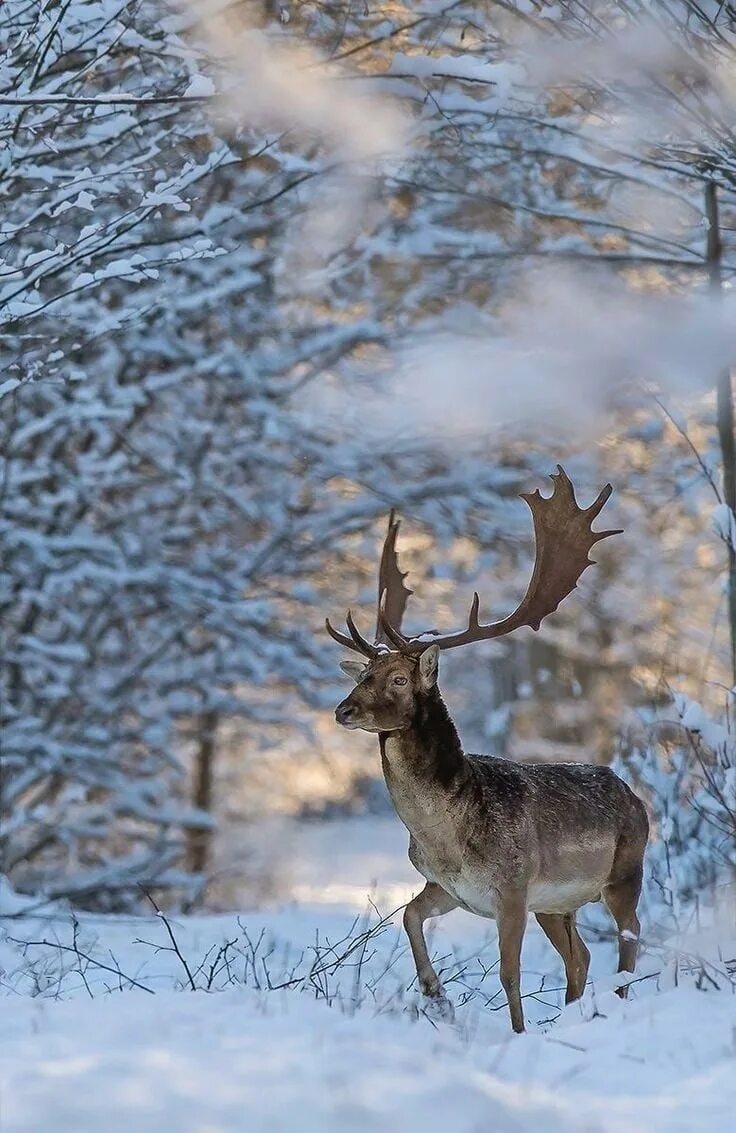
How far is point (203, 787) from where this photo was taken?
1476 cm

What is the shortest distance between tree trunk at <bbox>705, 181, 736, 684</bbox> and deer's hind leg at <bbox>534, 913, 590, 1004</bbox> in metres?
2.30

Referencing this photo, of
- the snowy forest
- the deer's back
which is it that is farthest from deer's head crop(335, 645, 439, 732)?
the snowy forest

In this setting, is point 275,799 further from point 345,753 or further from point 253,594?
point 253,594

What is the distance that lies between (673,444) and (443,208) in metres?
3.39

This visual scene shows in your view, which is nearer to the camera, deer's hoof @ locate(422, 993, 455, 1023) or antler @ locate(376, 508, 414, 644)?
deer's hoof @ locate(422, 993, 455, 1023)

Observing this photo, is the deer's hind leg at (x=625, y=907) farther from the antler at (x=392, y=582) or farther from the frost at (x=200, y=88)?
the frost at (x=200, y=88)

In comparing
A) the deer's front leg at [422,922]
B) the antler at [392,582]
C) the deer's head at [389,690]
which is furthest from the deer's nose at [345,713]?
the antler at [392,582]

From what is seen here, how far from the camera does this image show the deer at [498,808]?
5.09 metres

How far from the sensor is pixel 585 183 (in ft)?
39.6

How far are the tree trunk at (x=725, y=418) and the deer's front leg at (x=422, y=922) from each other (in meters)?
2.86

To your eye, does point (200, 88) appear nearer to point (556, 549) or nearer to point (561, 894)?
point (556, 549)

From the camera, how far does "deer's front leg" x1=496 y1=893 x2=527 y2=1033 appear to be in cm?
493

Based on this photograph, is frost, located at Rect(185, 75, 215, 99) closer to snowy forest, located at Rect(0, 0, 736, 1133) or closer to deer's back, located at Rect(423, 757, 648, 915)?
snowy forest, located at Rect(0, 0, 736, 1133)

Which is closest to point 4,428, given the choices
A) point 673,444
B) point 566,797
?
point 673,444
